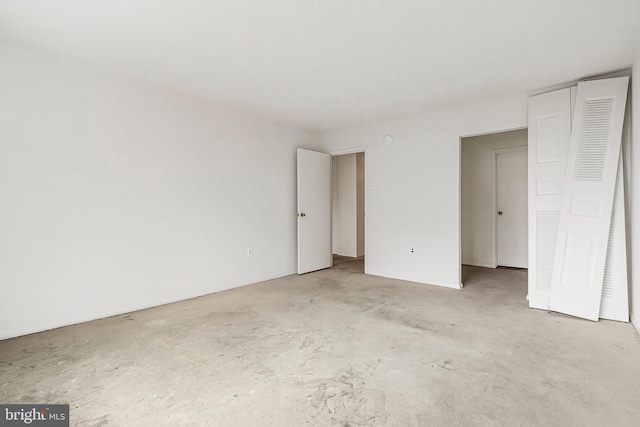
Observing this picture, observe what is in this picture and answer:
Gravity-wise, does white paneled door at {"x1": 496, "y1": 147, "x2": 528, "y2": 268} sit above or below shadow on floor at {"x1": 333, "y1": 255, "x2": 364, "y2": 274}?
above

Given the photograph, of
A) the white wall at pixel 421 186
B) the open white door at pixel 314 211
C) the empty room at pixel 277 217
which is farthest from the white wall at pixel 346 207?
the empty room at pixel 277 217

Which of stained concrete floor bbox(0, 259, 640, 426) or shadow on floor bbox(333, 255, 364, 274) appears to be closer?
stained concrete floor bbox(0, 259, 640, 426)

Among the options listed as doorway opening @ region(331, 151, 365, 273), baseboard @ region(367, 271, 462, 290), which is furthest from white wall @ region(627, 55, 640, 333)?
doorway opening @ region(331, 151, 365, 273)

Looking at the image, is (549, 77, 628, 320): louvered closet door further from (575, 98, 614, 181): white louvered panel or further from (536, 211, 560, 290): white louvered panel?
(536, 211, 560, 290): white louvered panel

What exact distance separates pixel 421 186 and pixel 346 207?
106 inches

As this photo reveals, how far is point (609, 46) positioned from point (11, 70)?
5.13 metres

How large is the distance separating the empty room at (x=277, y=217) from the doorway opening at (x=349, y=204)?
6.61 ft

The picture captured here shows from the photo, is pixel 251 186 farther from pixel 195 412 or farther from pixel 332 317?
pixel 195 412

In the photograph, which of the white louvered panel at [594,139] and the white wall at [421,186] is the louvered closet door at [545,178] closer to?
the white louvered panel at [594,139]

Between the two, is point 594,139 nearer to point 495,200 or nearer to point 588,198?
point 588,198

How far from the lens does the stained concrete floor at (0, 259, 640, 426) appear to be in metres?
1.67

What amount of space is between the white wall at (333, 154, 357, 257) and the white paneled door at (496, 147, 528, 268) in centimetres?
283

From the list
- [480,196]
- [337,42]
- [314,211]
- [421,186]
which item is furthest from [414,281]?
[337,42]

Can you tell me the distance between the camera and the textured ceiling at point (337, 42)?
214cm
